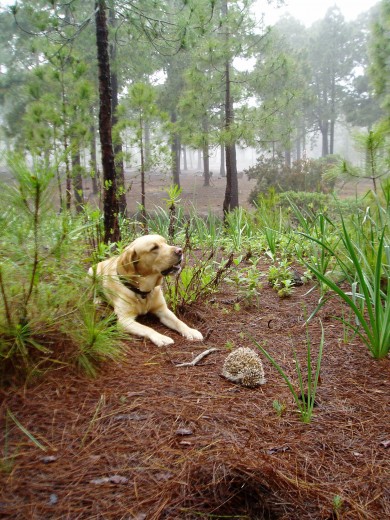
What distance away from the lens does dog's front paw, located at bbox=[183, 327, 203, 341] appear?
108 inches

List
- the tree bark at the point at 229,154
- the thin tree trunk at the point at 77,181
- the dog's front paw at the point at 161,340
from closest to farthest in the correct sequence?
the dog's front paw at the point at 161,340 < the thin tree trunk at the point at 77,181 < the tree bark at the point at 229,154

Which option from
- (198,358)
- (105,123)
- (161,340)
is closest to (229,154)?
(105,123)

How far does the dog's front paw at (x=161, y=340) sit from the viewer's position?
102 inches

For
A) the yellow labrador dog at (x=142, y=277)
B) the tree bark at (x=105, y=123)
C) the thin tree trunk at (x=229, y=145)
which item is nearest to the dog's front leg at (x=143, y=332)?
the yellow labrador dog at (x=142, y=277)

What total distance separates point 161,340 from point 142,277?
511mm

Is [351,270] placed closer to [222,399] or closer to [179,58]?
[222,399]

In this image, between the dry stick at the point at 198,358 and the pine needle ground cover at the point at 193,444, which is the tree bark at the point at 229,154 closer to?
the dry stick at the point at 198,358

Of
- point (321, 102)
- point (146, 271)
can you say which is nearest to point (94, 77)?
point (146, 271)

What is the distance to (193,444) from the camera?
1523 millimetres

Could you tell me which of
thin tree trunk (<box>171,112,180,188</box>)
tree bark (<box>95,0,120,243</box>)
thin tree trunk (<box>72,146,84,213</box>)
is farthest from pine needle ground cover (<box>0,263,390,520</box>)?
thin tree trunk (<box>171,112,180,188</box>)

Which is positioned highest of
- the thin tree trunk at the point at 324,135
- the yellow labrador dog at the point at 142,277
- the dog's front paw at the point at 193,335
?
the thin tree trunk at the point at 324,135

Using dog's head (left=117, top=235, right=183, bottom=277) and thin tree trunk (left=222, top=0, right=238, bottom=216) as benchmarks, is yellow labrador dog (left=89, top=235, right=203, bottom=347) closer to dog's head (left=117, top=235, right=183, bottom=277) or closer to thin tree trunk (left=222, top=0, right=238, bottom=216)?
dog's head (left=117, top=235, right=183, bottom=277)

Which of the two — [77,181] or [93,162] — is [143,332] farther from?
[93,162]

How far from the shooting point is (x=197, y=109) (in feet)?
35.7
